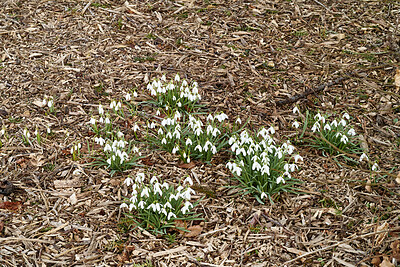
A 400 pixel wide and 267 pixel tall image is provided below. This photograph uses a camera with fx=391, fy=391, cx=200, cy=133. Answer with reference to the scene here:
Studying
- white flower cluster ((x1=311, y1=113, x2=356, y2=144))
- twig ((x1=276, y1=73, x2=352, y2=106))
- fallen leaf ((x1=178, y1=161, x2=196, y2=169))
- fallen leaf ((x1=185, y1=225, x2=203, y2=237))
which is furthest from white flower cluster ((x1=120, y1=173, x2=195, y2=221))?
twig ((x1=276, y1=73, x2=352, y2=106))

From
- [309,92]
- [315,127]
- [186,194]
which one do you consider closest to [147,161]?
[186,194]

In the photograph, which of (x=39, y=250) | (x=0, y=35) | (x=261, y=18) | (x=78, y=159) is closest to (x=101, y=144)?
(x=78, y=159)

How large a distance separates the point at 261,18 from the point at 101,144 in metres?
3.35

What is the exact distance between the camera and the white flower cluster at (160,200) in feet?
10.5

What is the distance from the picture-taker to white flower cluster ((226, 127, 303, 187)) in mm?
3461

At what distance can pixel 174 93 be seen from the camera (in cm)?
446

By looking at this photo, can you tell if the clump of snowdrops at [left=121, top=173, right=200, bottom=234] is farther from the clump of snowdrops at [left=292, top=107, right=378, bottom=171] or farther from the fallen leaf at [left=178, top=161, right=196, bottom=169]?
the clump of snowdrops at [left=292, top=107, right=378, bottom=171]

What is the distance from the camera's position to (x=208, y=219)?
11.3 feet

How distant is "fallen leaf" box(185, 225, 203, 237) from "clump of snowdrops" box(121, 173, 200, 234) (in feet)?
0.25

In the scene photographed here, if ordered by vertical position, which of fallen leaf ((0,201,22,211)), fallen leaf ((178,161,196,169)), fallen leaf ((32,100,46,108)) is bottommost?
fallen leaf ((0,201,22,211))

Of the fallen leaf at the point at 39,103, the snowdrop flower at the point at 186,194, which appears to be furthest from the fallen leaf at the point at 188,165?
the fallen leaf at the point at 39,103

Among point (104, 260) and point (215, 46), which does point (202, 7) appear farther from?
point (104, 260)

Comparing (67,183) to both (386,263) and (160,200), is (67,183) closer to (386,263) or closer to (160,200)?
(160,200)

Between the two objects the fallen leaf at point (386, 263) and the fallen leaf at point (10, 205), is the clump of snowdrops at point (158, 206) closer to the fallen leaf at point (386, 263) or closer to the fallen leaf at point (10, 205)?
the fallen leaf at point (10, 205)
